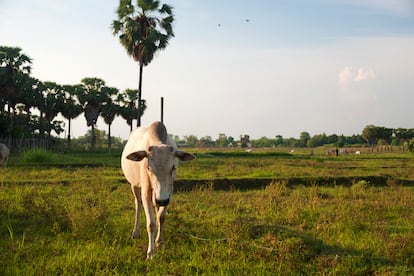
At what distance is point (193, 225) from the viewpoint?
763 cm

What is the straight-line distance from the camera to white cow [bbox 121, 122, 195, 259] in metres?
5.39

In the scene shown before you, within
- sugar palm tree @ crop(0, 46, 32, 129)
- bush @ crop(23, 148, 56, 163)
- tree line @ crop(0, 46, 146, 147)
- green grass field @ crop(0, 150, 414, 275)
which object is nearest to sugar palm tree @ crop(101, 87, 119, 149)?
tree line @ crop(0, 46, 146, 147)

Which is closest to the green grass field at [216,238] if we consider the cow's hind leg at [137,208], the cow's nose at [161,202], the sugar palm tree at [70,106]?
the cow's hind leg at [137,208]

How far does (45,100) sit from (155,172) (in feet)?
160

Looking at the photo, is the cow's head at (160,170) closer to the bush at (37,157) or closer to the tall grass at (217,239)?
the tall grass at (217,239)

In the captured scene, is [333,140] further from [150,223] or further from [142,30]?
[150,223]

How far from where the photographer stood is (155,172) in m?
5.42

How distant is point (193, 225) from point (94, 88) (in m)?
51.3

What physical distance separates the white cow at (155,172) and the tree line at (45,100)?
32754 millimetres

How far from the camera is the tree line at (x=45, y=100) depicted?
3803 centimetres

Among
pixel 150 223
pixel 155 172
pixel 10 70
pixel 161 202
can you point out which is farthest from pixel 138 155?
pixel 10 70

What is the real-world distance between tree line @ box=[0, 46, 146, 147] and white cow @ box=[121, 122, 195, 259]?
32.8 meters

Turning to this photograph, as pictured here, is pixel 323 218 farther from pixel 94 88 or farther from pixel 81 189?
pixel 94 88

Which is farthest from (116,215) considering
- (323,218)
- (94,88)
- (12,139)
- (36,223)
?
(94,88)
